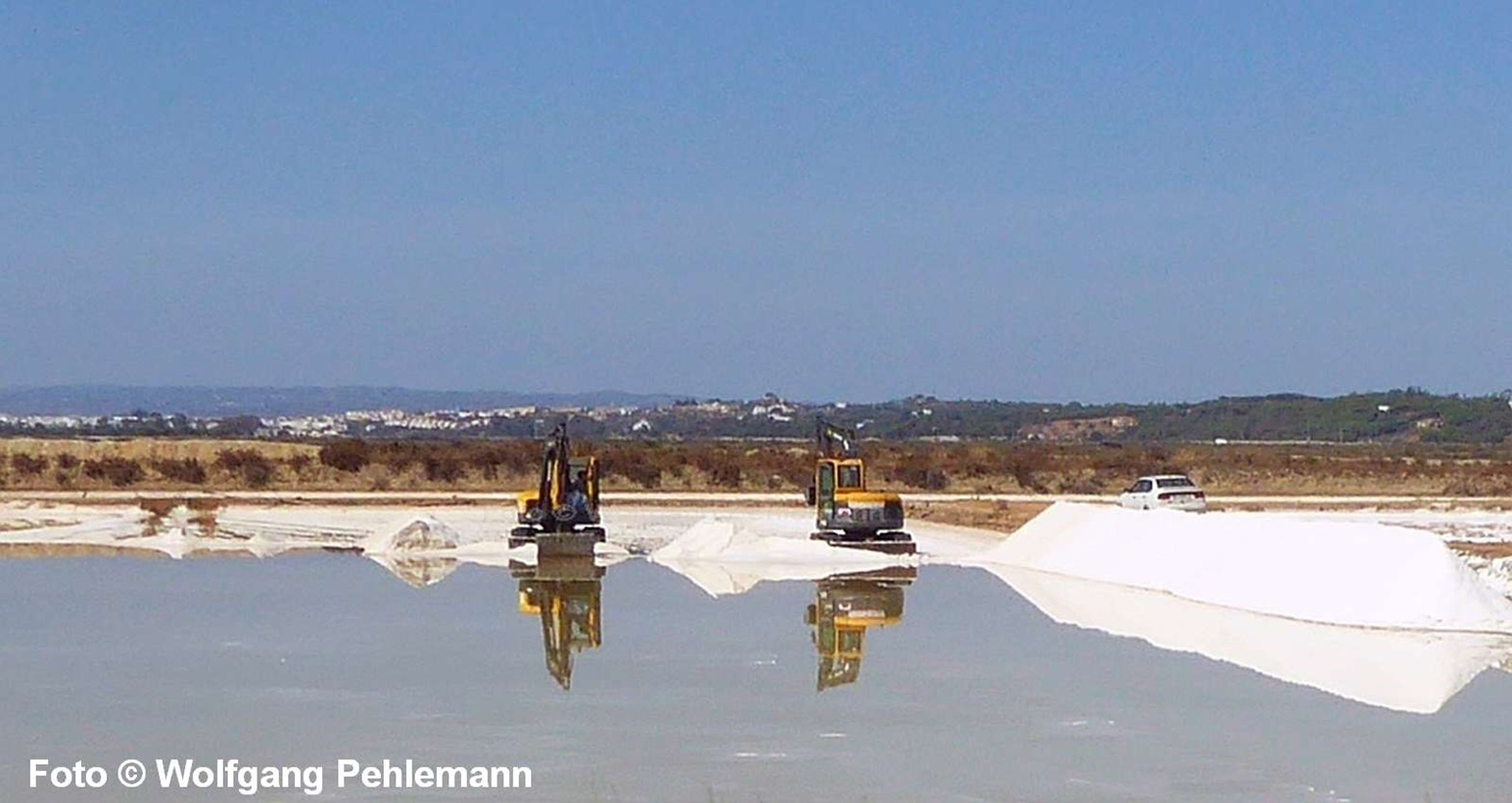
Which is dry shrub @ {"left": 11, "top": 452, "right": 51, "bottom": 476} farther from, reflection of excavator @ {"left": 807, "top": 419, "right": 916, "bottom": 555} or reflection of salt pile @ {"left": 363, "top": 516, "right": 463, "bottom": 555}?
reflection of excavator @ {"left": 807, "top": 419, "right": 916, "bottom": 555}

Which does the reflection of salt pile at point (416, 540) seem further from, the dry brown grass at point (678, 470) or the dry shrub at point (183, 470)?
the dry shrub at point (183, 470)

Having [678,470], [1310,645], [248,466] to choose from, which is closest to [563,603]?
[1310,645]

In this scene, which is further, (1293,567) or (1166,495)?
(1166,495)

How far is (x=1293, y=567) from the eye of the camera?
2697cm

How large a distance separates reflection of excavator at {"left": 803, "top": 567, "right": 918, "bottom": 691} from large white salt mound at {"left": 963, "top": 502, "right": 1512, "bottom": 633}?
9.73 ft

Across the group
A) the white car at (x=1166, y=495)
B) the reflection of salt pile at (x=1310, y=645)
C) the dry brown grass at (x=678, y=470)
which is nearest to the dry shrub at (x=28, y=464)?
the dry brown grass at (x=678, y=470)

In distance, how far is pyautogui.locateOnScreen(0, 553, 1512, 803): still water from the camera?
49.0ft

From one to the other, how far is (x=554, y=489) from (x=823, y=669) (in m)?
14.9

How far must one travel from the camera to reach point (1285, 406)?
177 metres

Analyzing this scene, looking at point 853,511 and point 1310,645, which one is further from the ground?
point 853,511

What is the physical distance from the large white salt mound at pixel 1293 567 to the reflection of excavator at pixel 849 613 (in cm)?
297

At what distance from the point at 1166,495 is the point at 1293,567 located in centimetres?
2258

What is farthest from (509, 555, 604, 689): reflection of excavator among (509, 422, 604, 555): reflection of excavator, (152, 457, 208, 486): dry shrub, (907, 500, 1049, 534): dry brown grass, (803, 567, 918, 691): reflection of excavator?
(152, 457, 208, 486): dry shrub

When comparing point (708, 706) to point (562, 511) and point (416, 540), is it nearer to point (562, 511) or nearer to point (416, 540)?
point (562, 511)
